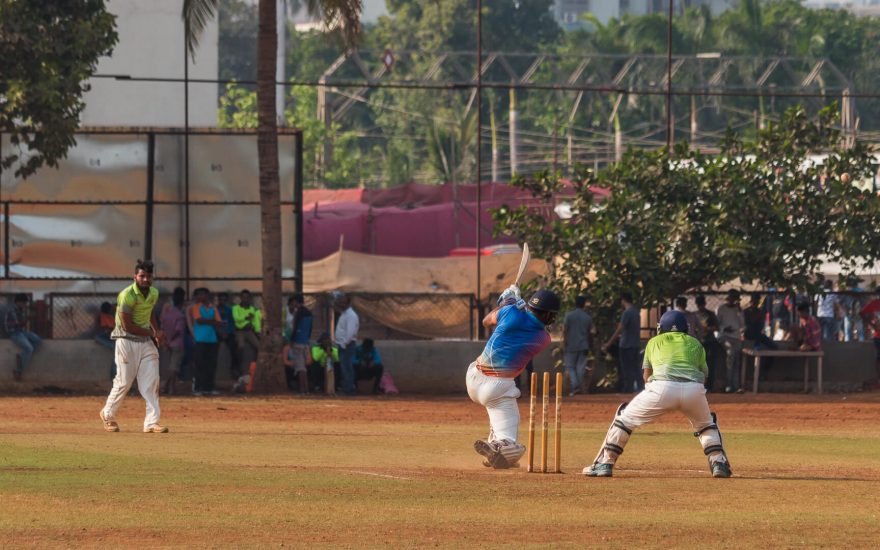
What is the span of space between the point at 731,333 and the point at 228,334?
341 inches

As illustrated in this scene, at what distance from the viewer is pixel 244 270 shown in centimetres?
3005

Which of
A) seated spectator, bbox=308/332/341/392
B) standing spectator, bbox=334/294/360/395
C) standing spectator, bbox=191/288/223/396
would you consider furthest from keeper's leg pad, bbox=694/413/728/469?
standing spectator, bbox=191/288/223/396

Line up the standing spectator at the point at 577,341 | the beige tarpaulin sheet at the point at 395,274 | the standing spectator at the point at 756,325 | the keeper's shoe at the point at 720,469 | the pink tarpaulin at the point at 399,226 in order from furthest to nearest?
the pink tarpaulin at the point at 399,226 → the beige tarpaulin sheet at the point at 395,274 → the standing spectator at the point at 756,325 → the standing spectator at the point at 577,341 → the keeper's shoe at the point at 720,469

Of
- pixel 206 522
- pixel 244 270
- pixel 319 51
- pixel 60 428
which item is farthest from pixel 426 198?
pixel 319 51

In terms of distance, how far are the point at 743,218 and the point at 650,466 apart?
43.0 feet

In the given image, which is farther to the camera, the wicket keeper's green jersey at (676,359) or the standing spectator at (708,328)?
the standing spectator at (708,328)

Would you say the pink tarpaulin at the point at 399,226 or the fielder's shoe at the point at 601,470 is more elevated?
the pink tarpaulin at the point at 399,226

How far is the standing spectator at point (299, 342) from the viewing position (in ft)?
90.0

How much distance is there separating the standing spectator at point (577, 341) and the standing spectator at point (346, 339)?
359cm

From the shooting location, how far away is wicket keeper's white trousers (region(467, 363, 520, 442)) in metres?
14.7

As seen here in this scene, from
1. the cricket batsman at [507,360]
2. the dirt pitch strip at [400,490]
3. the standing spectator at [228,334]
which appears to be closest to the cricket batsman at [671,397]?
the dirt pitch strip at [400,490]

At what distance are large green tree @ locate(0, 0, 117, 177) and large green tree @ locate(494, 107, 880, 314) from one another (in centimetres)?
744

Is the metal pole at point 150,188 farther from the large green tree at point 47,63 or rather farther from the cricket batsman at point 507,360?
the cricket batsman at point 507,360

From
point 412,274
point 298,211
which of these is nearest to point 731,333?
point 298,211
